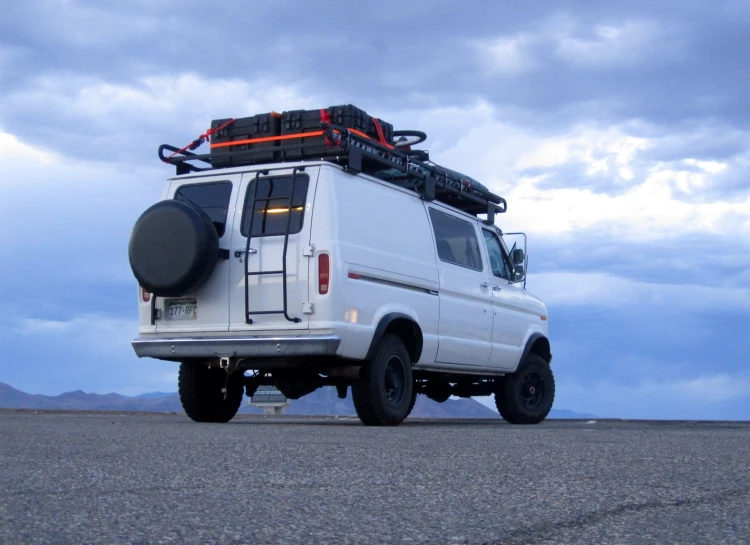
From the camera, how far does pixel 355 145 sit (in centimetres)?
1006

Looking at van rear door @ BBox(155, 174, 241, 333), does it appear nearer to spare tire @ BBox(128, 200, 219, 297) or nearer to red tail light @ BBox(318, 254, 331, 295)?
spare tire @ BBox(128, 200, 219, 297)

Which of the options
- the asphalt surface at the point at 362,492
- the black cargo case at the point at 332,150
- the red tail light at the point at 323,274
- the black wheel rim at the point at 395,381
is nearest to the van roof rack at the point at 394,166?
the black cargo case at the point at 332,150

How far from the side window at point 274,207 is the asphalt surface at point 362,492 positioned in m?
2.90

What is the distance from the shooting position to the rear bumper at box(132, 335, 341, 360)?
9.31 meters

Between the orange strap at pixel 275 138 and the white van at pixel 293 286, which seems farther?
the orange strap at pixel 275 138

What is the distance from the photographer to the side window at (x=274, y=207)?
9641 mm

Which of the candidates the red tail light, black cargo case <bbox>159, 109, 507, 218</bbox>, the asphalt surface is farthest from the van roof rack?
the asphalt surface

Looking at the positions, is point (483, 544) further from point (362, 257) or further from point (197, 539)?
point (362, 257)

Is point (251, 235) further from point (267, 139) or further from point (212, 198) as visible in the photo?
point (267, 139)

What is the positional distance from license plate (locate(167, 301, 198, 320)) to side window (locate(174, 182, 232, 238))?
735mm

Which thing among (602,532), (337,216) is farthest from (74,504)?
(337,216)

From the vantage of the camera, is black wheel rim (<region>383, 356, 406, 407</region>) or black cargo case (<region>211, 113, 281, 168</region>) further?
black cargo case (<region>211, 113, 281, 168</region>)

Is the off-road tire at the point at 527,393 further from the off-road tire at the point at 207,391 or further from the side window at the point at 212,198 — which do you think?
the side window at the point at 212,198

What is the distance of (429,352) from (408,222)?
135 centimetres
